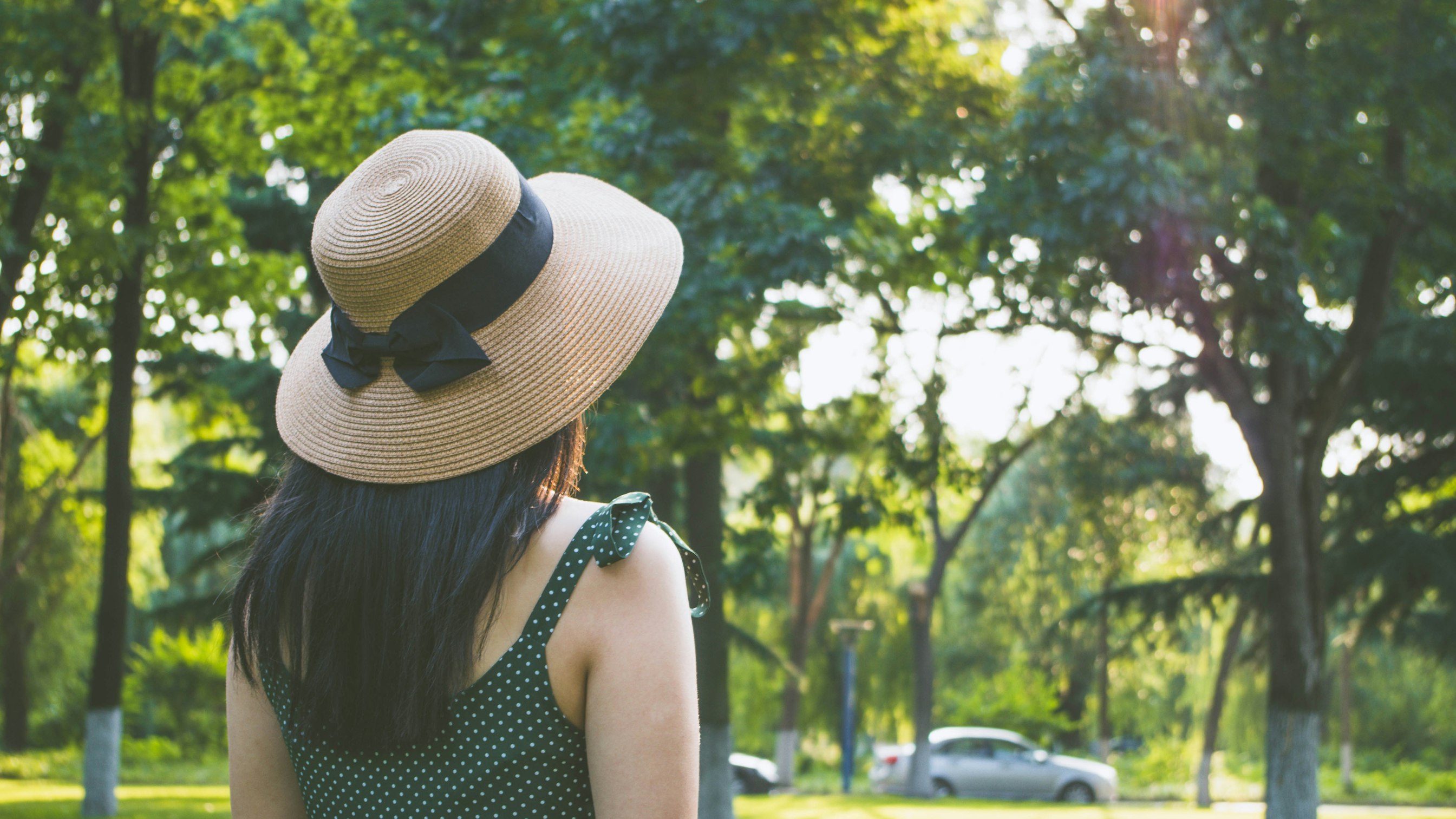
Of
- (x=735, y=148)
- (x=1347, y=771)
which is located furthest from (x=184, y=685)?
(x=1347, y=771)

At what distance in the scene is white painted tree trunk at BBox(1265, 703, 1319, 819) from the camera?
33.3 feet

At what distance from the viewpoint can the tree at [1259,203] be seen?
8172 mm

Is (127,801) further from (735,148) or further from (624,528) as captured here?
(624,528)

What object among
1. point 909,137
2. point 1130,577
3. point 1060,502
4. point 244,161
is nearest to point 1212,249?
point 909,137

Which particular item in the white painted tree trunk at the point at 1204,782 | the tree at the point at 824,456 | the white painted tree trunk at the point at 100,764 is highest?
the tree at the point at 824,456

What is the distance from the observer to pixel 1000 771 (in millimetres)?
23859

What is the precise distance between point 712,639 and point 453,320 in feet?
32.6

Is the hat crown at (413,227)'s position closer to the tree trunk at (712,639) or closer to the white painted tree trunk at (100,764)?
the tree trunk at (712,639)

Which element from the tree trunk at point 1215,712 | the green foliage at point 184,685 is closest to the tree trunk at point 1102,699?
the tree trunk at point 1215,712

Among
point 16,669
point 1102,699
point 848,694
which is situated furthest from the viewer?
point 1102,699

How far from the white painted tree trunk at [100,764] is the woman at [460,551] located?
11143mm

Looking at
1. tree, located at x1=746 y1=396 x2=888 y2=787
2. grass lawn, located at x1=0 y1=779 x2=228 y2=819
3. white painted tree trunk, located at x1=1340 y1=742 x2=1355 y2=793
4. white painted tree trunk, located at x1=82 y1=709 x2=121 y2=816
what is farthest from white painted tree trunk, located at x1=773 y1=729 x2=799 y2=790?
white painted tree trunk, located at x1=82 y1=709 x2=121 y2=816

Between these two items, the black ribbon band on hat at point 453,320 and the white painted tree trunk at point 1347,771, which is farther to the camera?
the white painted tree trunk at point 1347,771

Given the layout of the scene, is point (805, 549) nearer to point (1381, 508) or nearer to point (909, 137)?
point (1381, 508)
